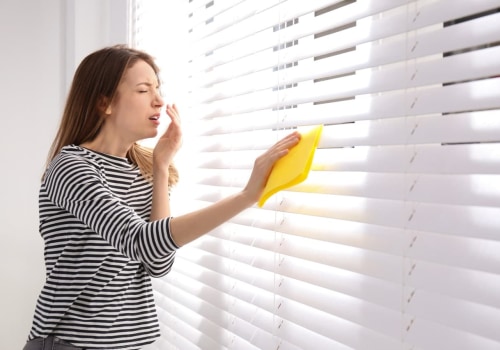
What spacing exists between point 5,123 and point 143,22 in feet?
3.04

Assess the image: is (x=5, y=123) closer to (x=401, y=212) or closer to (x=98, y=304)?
(x=98, y=304)

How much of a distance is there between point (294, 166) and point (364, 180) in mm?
118

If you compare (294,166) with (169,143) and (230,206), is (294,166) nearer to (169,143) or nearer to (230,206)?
(230,206)

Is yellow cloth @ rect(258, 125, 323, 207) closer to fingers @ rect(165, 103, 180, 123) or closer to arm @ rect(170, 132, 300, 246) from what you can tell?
arm @ rect(170, 132, 300, 246)

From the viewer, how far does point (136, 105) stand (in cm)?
150

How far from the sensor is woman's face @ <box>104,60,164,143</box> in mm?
1499

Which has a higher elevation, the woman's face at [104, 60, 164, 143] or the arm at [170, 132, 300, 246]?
the woman's face at [104, 60, 164, 143]

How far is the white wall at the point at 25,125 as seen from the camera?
2.75 m

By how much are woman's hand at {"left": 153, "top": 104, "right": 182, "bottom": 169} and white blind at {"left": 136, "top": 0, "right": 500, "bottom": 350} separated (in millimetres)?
119

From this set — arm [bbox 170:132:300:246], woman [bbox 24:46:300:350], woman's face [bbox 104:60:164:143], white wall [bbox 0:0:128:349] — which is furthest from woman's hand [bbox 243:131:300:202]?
white wall [bbox 0:0:128:349]

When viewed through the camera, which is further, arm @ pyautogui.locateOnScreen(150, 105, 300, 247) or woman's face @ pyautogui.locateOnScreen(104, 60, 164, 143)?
woman's face @ pyautogui.locateOnScreen(104, 60, 164, 143)

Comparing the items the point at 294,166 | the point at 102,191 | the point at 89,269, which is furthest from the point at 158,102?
the point at 294,166

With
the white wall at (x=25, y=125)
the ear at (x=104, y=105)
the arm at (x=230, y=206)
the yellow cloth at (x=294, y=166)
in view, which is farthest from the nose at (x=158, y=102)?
the white wall at (x=25, y=125)

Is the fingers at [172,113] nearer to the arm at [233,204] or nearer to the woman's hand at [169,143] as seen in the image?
the woman's hand at [169,143]
